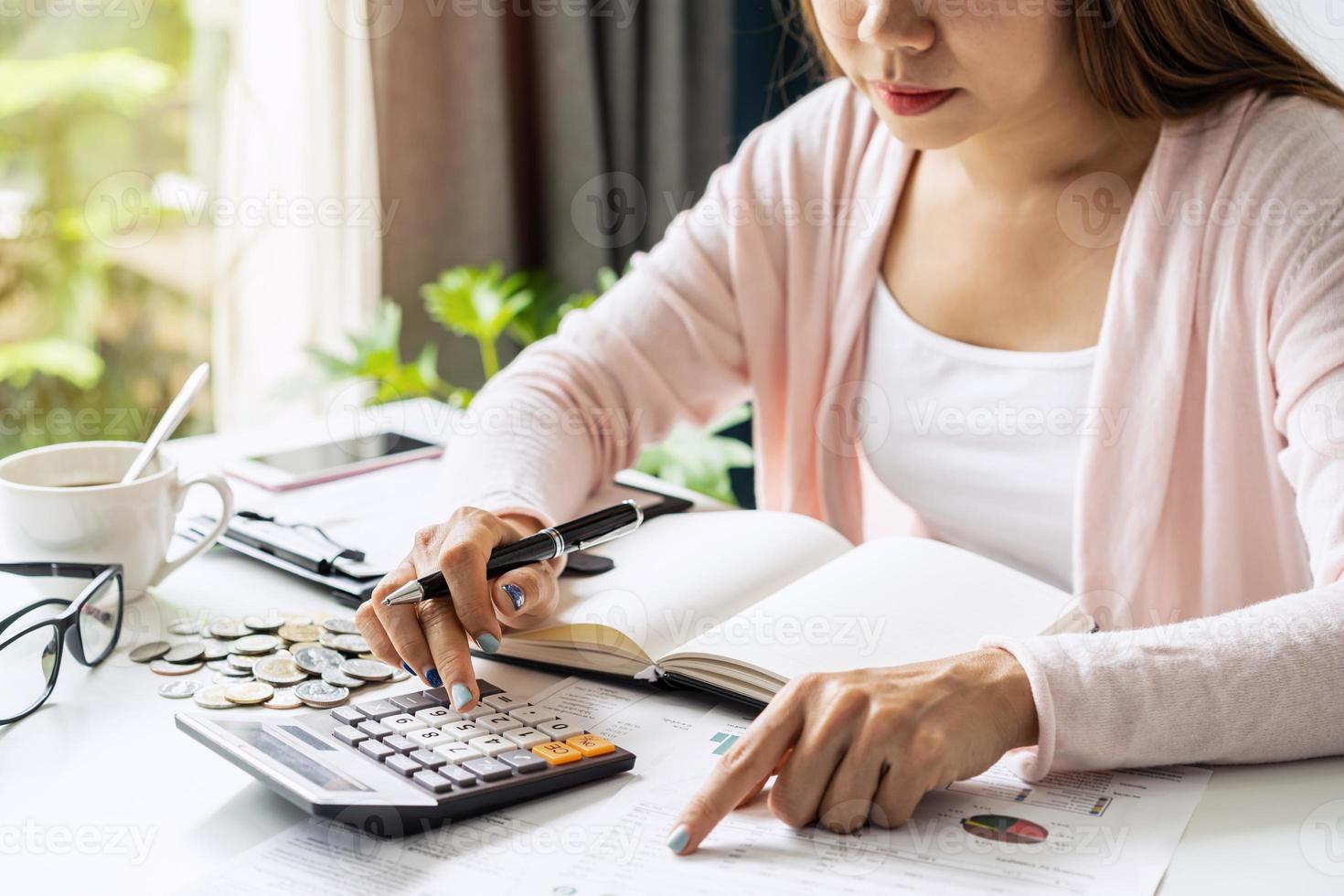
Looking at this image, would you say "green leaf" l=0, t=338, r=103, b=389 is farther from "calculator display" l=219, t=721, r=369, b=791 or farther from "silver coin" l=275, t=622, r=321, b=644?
"calculator display" l=219, t=721, r=369, b=791

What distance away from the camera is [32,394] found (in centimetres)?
231

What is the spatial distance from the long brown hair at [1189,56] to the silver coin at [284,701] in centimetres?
84

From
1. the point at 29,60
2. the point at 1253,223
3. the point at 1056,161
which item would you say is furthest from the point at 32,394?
the point at 1253,223

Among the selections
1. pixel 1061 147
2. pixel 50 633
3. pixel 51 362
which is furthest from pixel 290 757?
pixel 51 362

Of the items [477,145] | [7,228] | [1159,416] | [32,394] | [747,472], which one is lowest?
[747,472]

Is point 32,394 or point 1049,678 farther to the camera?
point 32,394

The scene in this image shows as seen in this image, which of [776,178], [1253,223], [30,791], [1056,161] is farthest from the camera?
[776,178]

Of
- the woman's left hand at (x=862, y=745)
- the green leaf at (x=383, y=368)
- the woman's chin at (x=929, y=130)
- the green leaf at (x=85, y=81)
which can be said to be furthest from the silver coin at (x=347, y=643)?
the green leaf at (x=85, y=81)

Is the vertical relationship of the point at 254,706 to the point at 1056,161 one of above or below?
below

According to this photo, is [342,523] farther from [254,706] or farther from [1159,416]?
[1159,416]

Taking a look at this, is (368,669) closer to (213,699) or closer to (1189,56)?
(213,699)

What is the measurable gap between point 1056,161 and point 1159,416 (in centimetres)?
28

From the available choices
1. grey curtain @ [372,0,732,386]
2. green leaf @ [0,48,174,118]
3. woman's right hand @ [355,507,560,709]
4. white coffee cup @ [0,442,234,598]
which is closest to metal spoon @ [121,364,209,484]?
white coffee cup @ [0,442,234,598]

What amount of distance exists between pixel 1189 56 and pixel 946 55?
231 mm
